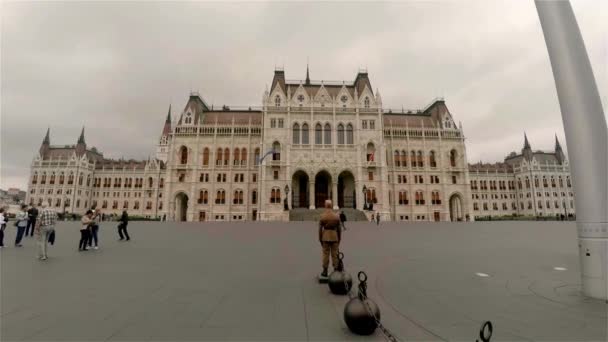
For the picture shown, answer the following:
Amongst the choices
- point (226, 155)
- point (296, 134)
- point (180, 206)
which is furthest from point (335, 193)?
point (180, 206)

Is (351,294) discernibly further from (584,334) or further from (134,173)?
(134,173)

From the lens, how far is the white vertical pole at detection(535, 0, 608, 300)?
4500 millimetres

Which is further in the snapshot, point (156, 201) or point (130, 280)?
point (156, 201)

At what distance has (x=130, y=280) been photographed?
18.4ft

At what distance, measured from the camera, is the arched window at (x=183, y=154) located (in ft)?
153

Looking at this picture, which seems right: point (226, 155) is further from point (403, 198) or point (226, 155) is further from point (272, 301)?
point (272, 301)

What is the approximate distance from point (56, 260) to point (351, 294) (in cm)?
854

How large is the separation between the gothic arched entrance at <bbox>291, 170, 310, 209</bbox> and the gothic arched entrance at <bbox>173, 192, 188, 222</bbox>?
62.4ft

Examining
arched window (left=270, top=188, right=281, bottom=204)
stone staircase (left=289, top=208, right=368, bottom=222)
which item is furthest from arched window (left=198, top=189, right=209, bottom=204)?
stone staircase (left=289, top=208, right=368, bottom=222)

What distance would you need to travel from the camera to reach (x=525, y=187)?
74.7m

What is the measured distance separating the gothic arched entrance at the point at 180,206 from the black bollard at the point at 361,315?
4747 cm

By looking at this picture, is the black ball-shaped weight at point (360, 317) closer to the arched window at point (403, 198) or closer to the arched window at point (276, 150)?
the arched window at point (276, 150)

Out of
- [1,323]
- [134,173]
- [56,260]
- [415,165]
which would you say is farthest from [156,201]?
[1,323]

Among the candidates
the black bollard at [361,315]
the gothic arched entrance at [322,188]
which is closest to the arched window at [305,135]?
the gothic arched entrance at [322,188]
